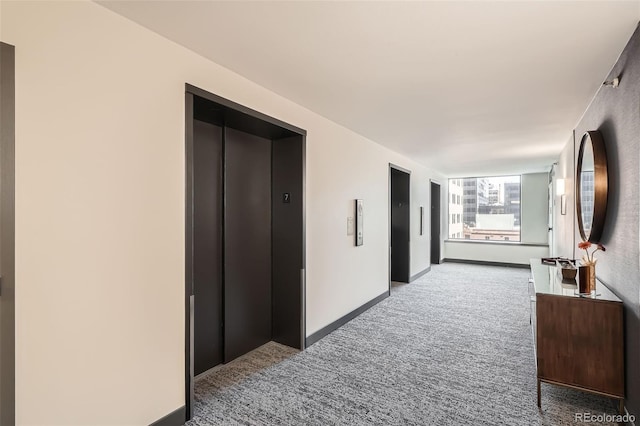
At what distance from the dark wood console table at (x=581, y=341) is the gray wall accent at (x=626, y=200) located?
0.06m

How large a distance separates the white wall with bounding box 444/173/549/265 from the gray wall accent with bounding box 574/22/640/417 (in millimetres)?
6565

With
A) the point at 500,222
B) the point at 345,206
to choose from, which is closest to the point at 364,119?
the point at 345,206

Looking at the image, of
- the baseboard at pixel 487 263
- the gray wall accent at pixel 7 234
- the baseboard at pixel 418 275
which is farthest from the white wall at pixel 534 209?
the gray wall accent at pixel 7 234

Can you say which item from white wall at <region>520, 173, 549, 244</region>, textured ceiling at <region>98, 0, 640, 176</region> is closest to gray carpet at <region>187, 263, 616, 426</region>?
textured ceiling at <region>98, 0, 640, 176</region>

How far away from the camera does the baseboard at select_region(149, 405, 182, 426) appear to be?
6.76ft

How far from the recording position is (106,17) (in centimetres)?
179

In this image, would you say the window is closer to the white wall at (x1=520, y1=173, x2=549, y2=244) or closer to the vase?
the white wall at (x1=520, y1=173, x2=549, y2=244)

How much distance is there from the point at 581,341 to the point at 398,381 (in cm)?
135

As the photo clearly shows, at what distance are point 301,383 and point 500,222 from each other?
8.24m

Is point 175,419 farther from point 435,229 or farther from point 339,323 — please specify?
point 435,229

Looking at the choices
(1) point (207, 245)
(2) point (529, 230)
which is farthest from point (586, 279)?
(2) point (529, 230)

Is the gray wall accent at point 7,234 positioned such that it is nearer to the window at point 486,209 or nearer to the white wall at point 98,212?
the white wall at point 98,212

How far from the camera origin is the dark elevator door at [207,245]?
281cm

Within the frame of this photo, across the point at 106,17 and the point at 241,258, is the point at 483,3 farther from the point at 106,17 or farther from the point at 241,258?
the point at 241,258
